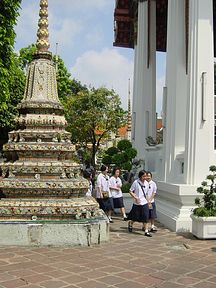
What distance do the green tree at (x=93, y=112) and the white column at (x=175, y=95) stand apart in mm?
17747

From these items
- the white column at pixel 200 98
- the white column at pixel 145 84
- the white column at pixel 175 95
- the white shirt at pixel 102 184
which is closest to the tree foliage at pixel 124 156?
the white column at pixel 145 84

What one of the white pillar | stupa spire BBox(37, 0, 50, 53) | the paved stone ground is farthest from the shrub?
stupa spire BBox(37, 0, 50, 53)

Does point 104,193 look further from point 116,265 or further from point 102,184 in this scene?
point 116,265

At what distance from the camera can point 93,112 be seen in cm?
2969

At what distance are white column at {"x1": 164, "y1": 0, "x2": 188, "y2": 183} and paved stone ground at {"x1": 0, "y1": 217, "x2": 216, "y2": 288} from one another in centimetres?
329

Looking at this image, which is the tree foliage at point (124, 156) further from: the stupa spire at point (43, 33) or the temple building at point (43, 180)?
the stupa spire at point (43, 33)

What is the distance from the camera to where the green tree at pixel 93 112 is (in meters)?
29.7

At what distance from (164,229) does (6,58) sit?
369 inches

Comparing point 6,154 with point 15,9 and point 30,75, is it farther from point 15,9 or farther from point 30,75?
point 15,9

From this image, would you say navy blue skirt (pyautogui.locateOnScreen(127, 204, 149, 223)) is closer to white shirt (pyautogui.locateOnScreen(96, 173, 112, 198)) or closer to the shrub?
the shrub

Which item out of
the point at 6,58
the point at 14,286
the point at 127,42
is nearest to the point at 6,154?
the point at 14,286

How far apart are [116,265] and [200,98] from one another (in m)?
4.91

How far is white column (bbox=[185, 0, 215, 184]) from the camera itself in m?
9.63

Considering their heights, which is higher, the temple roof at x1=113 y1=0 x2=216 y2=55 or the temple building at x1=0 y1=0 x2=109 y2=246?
the temple roof at x1=113 y1=0 x2=216 y2=55
